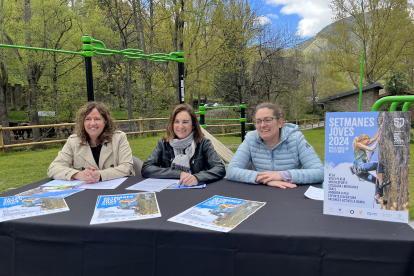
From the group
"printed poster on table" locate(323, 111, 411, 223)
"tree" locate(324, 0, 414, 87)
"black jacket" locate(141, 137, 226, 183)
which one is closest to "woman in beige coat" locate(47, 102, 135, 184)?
"black jacket" locate(141, 137, 226, 183)

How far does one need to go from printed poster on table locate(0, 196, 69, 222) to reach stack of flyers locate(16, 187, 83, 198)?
2.5 inches

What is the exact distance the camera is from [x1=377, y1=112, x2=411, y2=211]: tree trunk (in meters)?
1.04

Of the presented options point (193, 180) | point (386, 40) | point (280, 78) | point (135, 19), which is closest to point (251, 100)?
point (280, 78)

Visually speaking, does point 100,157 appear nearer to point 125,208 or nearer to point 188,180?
point 188,180

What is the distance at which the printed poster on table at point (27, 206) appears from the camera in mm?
1297

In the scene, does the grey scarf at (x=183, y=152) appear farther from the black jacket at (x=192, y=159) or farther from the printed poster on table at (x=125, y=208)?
the printed poster on table at (x=125, y=208)

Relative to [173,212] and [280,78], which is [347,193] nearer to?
[173,212]

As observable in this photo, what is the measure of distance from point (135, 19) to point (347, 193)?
12.5 m

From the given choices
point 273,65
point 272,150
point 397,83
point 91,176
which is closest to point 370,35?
point 397,83

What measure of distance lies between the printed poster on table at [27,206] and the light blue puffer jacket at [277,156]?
3.54 feet

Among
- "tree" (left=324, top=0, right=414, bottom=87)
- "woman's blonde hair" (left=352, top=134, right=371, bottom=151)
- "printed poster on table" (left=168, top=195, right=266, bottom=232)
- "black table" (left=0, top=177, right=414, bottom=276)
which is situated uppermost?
"tree" (left=324, top=0, right=414, bottom=87)

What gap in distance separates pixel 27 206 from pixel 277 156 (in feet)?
5.27

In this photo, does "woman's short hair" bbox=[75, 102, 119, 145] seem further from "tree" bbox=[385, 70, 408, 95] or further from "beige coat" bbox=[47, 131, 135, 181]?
"tree" bbox=[385, 70, 408, 95]

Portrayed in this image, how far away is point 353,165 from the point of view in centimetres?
112
